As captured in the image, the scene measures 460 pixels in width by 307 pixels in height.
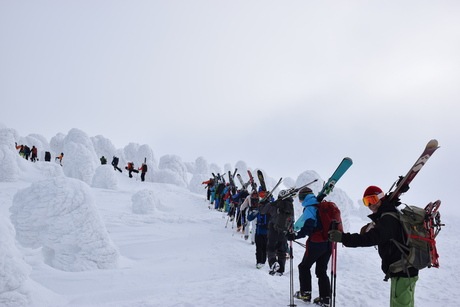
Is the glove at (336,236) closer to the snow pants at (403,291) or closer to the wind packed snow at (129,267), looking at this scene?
the snow pants at (403,291)

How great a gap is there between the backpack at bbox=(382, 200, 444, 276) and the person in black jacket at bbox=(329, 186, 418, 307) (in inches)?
2.5

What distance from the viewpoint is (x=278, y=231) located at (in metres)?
6.80

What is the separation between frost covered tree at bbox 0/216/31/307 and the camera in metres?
3.89

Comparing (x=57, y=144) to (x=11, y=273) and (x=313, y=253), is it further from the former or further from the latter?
(x=313, y=253)

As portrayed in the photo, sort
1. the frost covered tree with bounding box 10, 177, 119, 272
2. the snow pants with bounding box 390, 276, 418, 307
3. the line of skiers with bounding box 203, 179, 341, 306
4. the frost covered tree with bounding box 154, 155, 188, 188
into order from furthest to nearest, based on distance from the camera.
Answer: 1. the frost covered tree with bounding box 154, 155, 188, 188
2. the frost covered tree with bounding box 10, 177, 119, 272
3. the line of skiers with bounding box 203, 179, 341, 306
4. the snow pants with bounding box 390, 276, 418, 307

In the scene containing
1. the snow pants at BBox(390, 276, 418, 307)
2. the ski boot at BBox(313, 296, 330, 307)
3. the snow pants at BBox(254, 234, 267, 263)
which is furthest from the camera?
the snow pants at BBox(254, 234, 267, 263)

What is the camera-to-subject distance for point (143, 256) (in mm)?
8891

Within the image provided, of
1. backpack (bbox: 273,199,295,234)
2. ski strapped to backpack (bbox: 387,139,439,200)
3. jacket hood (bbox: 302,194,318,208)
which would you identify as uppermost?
ski strapped to backpack (bbox: 387,139,439,200)

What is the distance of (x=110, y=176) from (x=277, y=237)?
20766 millimetres

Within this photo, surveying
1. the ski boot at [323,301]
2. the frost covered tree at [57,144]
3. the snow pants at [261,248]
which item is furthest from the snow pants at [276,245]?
the frost covered tree at [57,144]

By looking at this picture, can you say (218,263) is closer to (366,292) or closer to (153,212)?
(366,292)

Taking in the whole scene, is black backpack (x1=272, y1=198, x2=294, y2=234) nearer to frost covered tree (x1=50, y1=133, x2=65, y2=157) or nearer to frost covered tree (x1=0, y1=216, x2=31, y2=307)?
frost covered tree (x1=0, y1=216, x2=31, y2=307)

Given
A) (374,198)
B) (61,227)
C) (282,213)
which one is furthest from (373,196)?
(61,227)

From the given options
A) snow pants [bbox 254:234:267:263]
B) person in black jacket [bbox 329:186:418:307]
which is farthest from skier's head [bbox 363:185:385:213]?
snow pants [bbox 254:234:267:263]
